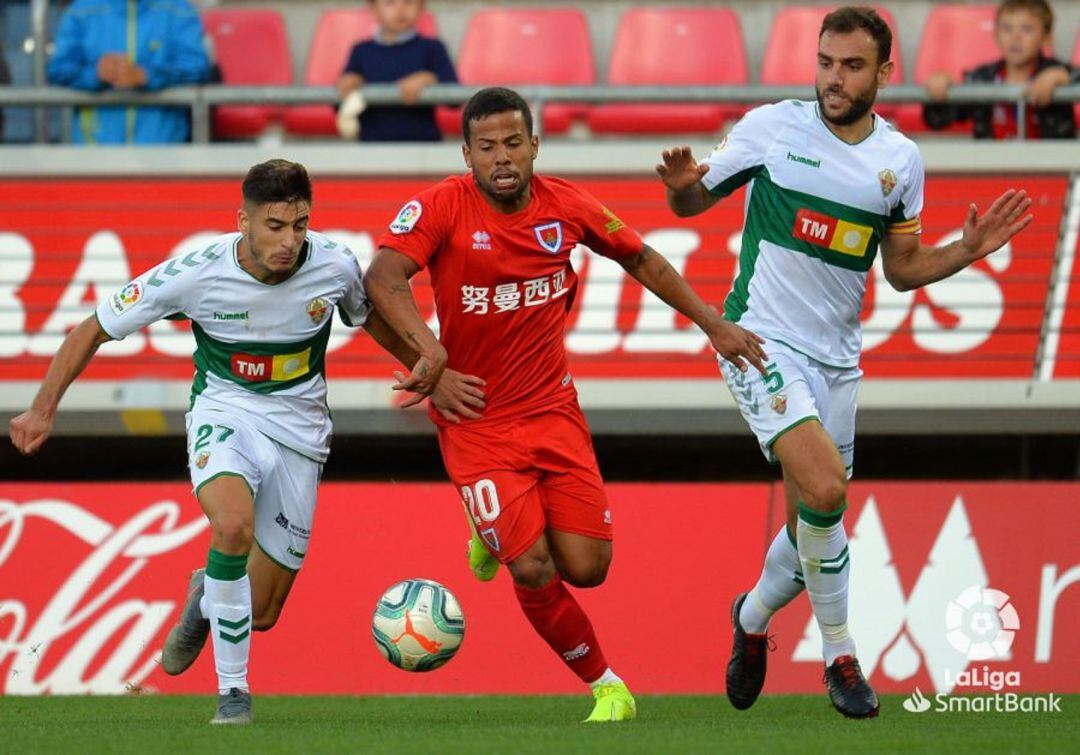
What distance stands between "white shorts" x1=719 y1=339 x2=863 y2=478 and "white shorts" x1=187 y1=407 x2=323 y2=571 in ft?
5.98

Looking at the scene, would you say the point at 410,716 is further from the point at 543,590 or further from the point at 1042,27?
the point at 1042,27

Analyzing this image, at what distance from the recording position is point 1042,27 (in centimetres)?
1155

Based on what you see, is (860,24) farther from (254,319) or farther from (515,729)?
(515,729)

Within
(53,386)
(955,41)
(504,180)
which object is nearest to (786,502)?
(504,180)

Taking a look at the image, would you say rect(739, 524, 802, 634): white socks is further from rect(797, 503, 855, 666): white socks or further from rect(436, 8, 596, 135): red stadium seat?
rect(436, 8, 596, 135): red stadium seat

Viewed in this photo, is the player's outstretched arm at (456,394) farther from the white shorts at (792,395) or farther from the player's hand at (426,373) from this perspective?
the white shorts at (792,395)

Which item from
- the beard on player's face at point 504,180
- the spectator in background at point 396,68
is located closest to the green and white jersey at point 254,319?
the beard on player's face at point 504,180

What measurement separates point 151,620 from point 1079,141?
613 cm

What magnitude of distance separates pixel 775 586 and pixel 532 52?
693cm

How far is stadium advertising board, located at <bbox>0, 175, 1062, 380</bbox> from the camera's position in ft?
36.7

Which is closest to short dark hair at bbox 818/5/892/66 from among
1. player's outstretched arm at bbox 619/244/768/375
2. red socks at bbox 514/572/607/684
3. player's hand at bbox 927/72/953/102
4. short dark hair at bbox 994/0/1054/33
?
player's outstretched arm at bbox 619/244/768/375

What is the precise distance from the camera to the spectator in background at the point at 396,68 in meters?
11.7

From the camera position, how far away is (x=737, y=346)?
24.4 ft

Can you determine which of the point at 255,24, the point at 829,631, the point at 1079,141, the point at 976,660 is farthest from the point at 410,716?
the point at 255,24
